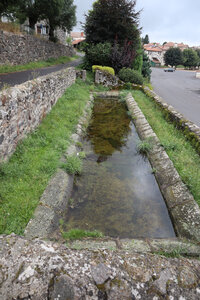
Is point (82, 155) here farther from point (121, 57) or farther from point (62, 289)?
point (121, 57)

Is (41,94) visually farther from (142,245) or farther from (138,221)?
(142,245)

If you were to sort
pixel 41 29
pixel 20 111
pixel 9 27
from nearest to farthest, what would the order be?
pixel 20 111, pixel 9 27, pixel 41 29

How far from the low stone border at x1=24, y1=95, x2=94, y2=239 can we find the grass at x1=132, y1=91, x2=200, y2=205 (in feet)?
8.90

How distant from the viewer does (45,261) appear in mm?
1858

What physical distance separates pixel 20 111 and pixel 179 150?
4.64m

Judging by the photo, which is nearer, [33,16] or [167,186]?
[167,186]

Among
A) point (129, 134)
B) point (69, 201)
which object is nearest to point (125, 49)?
point (129, 134)

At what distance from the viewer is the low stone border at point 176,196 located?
3459mm

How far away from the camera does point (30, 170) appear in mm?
4363

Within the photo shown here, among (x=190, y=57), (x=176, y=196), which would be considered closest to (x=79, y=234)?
(x=176, y=196)

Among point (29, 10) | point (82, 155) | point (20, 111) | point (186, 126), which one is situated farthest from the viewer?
point (29, 10)

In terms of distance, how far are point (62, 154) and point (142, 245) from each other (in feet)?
10.3

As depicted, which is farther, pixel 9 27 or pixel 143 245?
pixel 9 27

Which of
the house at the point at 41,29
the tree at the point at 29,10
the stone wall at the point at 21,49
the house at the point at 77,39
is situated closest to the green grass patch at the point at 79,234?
the stone wall at the point at 21,49
